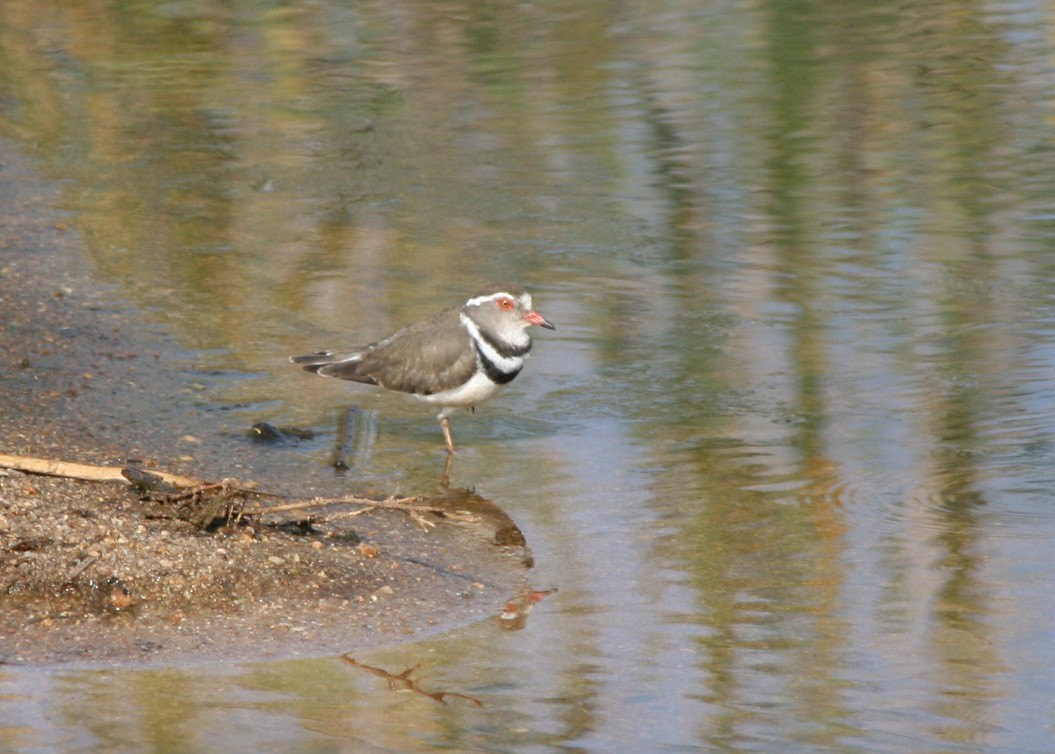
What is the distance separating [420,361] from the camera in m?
8.36

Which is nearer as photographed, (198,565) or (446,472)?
(198,565)

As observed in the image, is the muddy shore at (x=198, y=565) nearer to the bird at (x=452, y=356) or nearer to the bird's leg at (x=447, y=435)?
the bird's leg at (x=447, y=435)

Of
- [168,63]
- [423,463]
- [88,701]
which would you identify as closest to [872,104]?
[168,63]

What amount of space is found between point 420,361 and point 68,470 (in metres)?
2.24

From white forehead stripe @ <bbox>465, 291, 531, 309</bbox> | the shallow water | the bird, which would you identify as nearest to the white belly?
the bird

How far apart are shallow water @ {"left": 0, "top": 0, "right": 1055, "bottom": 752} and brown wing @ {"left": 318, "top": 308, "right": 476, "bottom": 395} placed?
0.88ft

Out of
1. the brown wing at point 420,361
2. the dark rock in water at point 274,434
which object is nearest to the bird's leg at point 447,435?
the brown wing at point 420,361

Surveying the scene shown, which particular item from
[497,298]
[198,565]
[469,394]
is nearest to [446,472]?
[469,394]

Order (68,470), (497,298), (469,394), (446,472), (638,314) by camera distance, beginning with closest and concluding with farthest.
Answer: (68,470)
(446,472)
(469,394)
(497,298)
(638,314)

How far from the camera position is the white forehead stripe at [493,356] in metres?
8.24

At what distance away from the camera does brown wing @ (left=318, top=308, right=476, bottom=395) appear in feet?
27.0

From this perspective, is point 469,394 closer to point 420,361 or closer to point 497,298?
point 420,361

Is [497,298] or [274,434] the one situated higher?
[497,298]

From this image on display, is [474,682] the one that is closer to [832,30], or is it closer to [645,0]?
[832,30]
